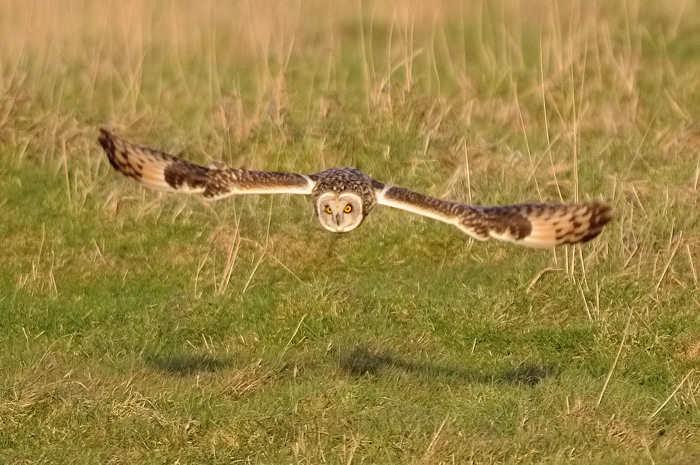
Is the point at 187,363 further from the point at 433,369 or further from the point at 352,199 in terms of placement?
the point at 352,199

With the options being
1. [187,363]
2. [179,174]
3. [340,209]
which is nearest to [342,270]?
[187,363]

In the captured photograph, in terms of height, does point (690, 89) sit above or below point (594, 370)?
above

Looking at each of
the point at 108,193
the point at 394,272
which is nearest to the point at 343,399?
the point at 394,272

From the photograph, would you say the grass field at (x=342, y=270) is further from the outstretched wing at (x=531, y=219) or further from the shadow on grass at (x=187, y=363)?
the outstretched wing at (x=531, y=219)

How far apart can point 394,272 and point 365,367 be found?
1.60m

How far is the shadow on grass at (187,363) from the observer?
26.5ft

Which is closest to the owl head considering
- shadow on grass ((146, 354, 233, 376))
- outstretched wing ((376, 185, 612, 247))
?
outstretched wing ((376, 185, 612, 247))

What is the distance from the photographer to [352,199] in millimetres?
7230

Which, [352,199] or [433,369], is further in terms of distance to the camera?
[433,369]

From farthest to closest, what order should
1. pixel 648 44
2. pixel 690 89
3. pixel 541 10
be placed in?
pixel 541 10, pixel 648 44, pixel 690 89

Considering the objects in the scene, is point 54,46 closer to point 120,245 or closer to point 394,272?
point 120,245

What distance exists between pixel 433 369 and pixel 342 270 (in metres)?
1.71

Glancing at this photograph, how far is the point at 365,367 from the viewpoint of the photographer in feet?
26.2

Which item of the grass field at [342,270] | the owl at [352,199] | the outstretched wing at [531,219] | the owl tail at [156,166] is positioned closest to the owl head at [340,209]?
the owl at [352,199]
